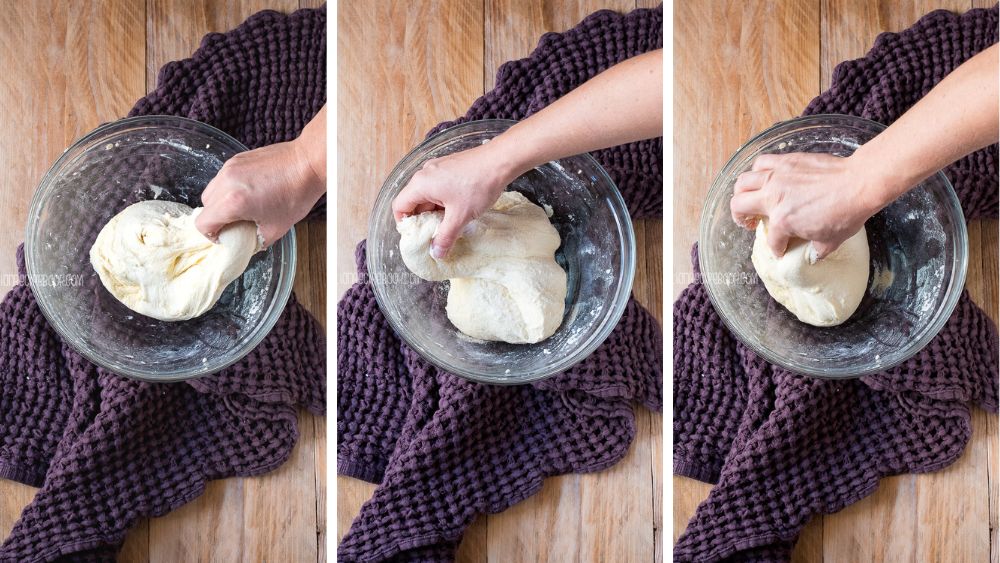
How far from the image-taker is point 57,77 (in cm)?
84

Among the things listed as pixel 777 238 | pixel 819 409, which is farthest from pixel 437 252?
pixel 819 409

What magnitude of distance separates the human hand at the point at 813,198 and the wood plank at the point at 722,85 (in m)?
0.06

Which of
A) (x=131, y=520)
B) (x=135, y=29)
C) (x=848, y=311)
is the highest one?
(x=135, y=29)

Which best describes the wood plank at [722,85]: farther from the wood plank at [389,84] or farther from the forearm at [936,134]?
the wood plank at [389,84]

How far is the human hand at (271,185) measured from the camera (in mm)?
788

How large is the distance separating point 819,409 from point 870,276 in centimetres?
16

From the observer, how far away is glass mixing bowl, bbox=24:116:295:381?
2.69ft

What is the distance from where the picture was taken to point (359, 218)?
822 mm

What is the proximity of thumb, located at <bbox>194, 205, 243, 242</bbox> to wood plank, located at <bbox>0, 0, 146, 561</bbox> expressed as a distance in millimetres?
172

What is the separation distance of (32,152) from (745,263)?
0.83 meters

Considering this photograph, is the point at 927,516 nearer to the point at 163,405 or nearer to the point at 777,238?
the point at 777,238

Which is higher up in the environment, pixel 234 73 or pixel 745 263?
pixel 234 73

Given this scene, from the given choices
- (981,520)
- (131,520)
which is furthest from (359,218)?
(981,520)

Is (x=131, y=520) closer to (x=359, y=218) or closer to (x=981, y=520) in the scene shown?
(x=359, y=218)
